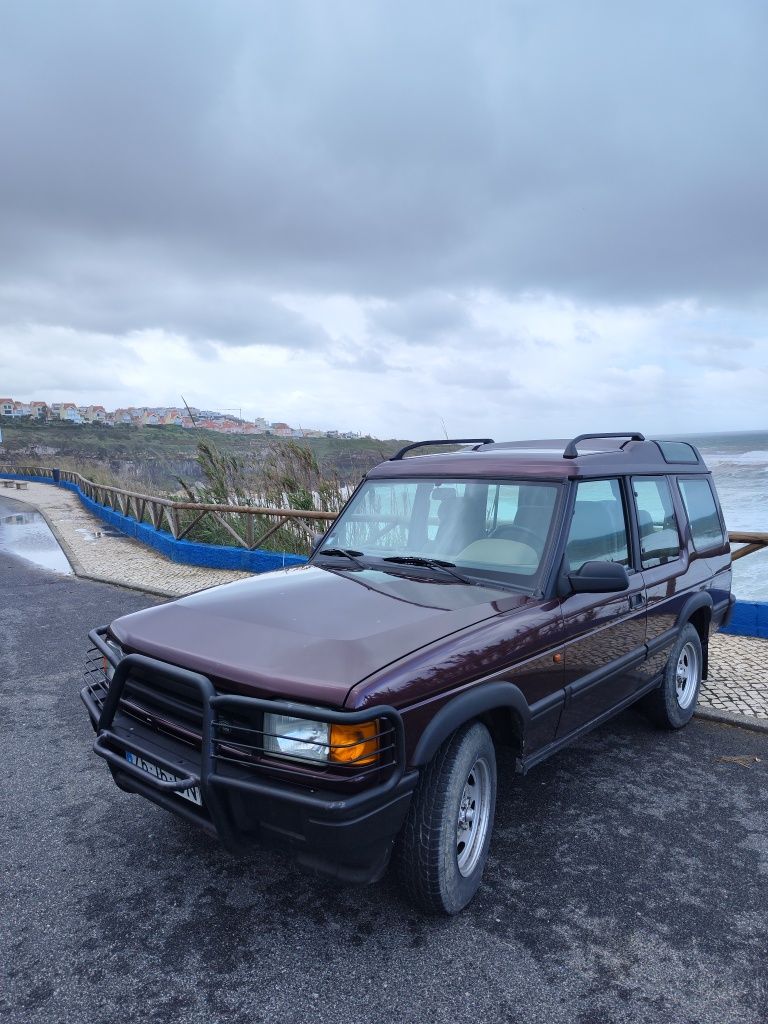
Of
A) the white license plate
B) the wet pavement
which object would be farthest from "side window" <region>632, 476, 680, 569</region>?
the wet pavement

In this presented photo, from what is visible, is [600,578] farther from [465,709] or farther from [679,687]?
[679,687]

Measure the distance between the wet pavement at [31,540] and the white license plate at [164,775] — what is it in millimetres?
10063

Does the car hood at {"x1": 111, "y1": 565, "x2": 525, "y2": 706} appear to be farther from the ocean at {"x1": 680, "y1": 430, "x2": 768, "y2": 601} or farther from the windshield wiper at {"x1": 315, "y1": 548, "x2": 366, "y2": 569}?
the ocean at {"x1": 680, "y1": 430, "x2": 768, "y2": 601}

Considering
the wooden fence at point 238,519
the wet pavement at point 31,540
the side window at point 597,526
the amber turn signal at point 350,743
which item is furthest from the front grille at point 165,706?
the wet pavement at point 31,540

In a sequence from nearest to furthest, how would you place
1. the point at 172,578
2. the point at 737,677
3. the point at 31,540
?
1. the point at 737,677
2. the point at 172,578
3. the point at 31,540

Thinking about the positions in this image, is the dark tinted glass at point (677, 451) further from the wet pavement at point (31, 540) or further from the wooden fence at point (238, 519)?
the wet pavement at point (31, 540)

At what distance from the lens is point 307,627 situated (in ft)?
9.32

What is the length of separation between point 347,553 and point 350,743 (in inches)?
68.4

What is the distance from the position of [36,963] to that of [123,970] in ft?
1.17

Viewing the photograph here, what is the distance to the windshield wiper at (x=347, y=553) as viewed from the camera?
3.85 m

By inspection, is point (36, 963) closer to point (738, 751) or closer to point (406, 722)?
point (406, 722)

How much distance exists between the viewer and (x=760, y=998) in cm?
243

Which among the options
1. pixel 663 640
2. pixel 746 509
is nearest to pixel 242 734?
pixel 663 640

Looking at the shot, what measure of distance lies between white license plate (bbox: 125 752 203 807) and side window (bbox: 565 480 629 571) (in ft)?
6.87
